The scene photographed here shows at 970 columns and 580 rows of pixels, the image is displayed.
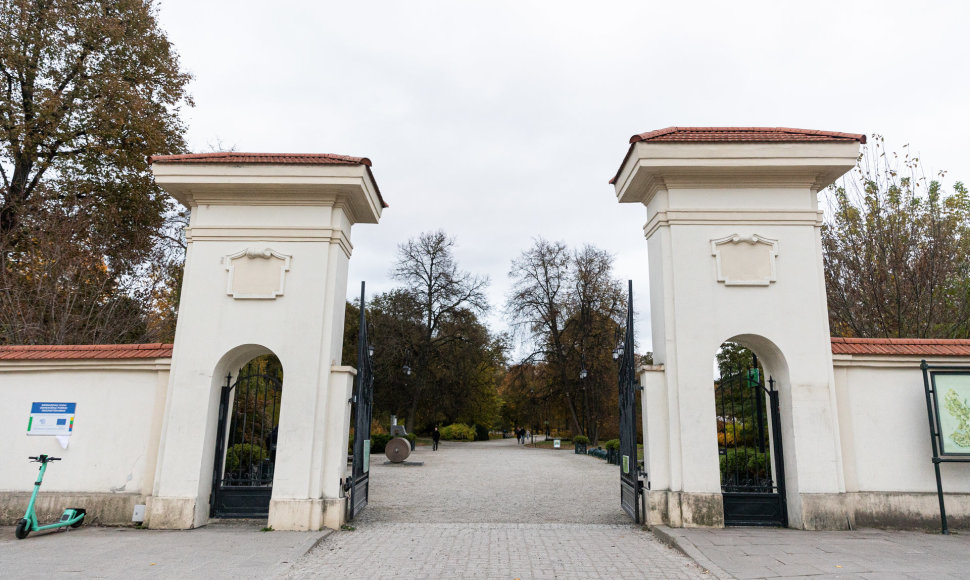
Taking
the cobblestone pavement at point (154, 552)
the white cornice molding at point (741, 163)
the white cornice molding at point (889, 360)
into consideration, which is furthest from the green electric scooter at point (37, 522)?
the white cornice molding at point (889, 360)

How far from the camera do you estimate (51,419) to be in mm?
8133

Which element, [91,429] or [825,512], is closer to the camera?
[825,512]

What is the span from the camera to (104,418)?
26.7ft

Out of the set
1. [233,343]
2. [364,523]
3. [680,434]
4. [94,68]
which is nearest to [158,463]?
[233,343]

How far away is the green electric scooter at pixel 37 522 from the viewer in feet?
23.1

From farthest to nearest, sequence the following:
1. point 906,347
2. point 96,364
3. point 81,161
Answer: point 81,161 → point 96,364 → point 906,347

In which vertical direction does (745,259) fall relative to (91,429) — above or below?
above

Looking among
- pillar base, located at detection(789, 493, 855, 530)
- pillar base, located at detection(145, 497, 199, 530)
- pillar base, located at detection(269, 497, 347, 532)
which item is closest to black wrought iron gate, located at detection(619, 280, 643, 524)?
pillar base, located at detection(789, 493, 855, 530)

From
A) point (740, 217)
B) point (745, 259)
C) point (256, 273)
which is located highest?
point (740, 217)

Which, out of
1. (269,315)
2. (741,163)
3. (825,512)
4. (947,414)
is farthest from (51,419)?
(947,414)

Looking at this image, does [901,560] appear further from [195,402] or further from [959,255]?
[959,255]

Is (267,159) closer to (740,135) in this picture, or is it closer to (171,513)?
(171,513)

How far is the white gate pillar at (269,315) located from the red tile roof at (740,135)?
4468mm

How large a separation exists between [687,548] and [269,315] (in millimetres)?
6212
